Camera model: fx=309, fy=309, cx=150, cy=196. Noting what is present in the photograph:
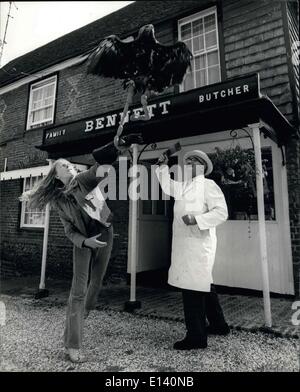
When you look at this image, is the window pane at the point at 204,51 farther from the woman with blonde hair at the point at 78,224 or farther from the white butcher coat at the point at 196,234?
the woman with blonde hair at the point at 78,224

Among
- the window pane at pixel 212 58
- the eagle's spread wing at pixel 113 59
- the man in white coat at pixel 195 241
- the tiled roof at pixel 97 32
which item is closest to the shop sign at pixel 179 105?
the eagle's spread wing at pixel 113 59

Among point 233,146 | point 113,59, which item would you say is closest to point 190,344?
point 113,59

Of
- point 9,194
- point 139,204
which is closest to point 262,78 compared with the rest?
point 139,204

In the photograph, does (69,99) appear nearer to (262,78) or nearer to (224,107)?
(262,78)

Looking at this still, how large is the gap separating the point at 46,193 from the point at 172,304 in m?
2.95

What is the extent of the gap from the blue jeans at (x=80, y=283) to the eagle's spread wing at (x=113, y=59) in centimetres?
184

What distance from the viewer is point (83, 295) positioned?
2.87 meters

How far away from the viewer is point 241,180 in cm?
443

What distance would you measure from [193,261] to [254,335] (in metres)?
1.30

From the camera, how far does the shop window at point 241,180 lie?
14.6ft

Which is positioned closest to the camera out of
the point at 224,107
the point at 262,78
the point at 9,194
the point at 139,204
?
the point at 224,107

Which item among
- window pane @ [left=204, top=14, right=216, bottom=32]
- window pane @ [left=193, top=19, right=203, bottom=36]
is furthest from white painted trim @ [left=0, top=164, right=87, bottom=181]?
window pane @ [left=204, top=14, right=216, bottom=32]

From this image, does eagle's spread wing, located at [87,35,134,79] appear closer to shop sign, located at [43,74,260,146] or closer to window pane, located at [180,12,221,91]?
shop sign, located at [43,74,260,146]

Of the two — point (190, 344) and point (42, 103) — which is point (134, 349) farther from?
point (42, 103)
